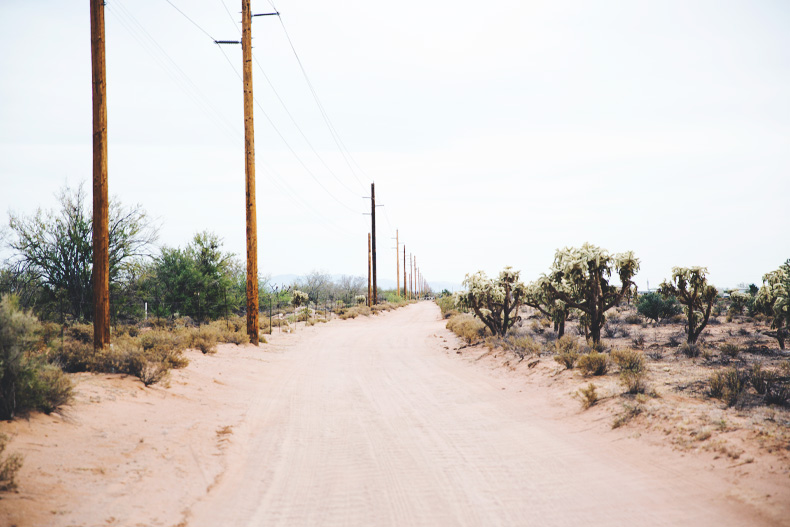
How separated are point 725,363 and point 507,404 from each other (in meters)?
7.26

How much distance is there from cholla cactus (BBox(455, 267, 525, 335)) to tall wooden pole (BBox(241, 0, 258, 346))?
9.21m

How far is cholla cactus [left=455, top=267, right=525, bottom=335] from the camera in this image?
68.8 ft

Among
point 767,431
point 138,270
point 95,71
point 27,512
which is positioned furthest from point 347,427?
point 138,270

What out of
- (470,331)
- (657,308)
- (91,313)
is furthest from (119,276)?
(657,308)

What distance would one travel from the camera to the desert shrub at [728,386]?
7.75 m

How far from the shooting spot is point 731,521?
462 cm

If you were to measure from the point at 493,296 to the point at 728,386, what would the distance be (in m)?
12.8

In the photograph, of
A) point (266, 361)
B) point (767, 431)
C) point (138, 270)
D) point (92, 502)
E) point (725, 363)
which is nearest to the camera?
point (92, 502)

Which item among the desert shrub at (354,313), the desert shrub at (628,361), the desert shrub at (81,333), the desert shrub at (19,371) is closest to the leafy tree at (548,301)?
the desert shrub at (628,361)

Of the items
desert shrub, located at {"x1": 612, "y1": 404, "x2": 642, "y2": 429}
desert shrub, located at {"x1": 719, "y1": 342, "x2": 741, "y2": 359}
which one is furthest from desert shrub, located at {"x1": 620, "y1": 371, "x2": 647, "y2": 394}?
desert shrub, located at {"x1": 719, "y1": 342, "x2": 741, "y2": 359}

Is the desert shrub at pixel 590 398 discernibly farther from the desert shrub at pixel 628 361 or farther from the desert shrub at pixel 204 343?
the desert shrub at pixel 204 343

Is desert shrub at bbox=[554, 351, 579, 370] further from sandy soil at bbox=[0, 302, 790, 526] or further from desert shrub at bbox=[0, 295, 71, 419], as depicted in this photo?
desert shrub at bbox=[0, 295, 71, 419]

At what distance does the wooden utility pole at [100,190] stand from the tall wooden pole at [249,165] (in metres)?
7.73

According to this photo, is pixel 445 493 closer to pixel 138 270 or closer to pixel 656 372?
pixel 656 372
